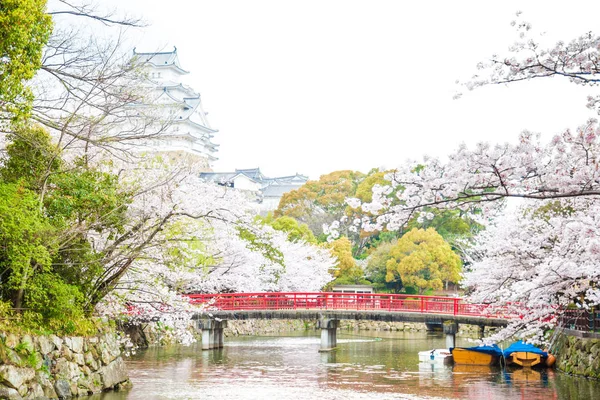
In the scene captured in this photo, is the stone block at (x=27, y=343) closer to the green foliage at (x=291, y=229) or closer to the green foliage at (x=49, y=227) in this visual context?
the green foliage at (x=49, y=227)

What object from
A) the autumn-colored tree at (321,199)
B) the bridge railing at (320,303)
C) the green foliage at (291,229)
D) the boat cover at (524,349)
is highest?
the autumn-colored tree at (321,199)

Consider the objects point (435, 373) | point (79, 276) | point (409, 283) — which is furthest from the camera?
point (409, 283)

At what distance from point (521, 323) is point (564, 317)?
1773 mm

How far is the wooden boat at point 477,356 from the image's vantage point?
76.9 ft

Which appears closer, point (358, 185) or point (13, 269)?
point (13, 269)

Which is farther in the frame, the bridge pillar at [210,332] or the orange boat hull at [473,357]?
the bridge pillar at [210,332]

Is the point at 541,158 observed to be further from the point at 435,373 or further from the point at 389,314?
the point at 389,314

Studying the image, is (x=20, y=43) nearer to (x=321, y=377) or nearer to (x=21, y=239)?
(x=21, y=239)

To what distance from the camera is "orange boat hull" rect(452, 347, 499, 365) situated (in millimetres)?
23453

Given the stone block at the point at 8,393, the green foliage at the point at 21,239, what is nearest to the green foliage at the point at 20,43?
the green foliage at the point at 21,239

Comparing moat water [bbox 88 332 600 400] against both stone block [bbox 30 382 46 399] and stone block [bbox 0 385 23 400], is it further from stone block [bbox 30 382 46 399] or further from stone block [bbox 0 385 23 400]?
stone block [bbox 0 385 23 400]

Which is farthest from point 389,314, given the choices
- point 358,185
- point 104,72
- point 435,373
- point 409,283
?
point 358,185

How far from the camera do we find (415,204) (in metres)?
9.08

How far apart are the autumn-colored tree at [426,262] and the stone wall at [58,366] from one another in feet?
89.9
